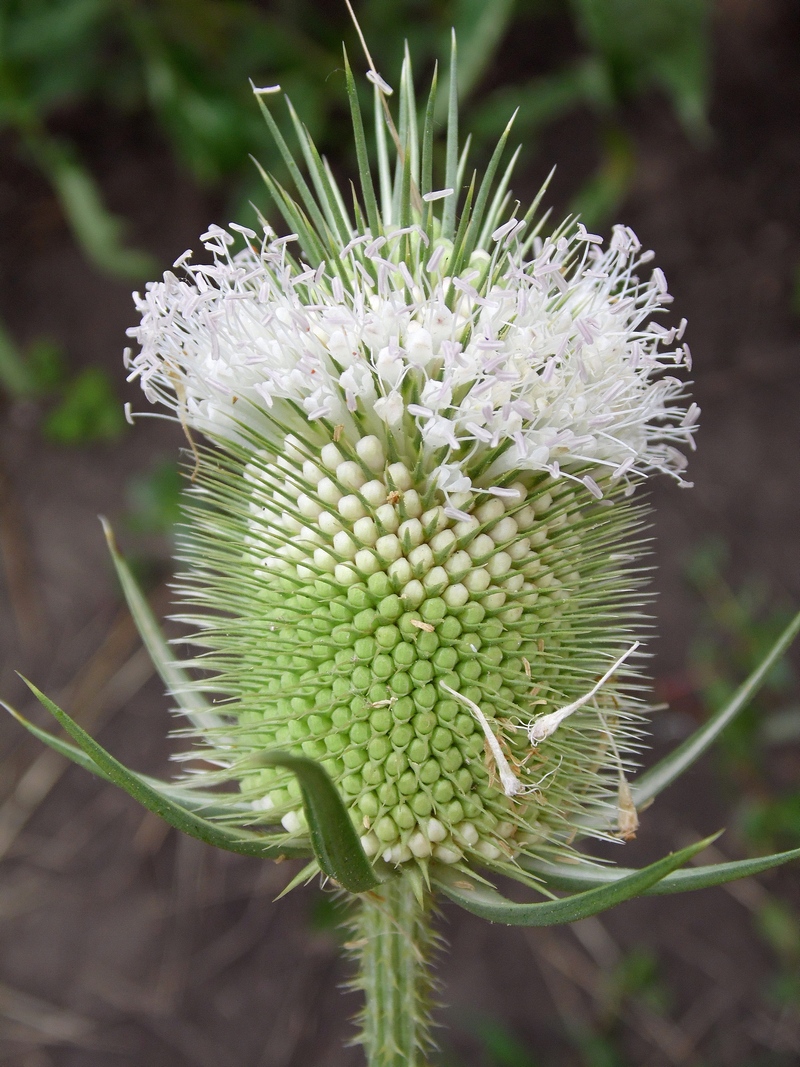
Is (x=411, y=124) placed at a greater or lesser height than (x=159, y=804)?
greater

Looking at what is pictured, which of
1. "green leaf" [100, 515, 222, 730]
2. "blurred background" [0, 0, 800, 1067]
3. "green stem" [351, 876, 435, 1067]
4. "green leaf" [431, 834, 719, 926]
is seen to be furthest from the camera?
"blurred background" [0, 0, 800, 1067]

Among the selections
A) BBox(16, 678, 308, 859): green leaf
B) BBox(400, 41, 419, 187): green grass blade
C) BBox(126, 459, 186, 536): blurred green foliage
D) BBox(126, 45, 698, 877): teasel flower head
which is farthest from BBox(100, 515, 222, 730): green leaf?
BBox(126, 459, 186, 536): blurred green foliage

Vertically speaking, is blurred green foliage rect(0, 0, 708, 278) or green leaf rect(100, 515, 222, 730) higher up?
blurred green foliage rect(0, 0, 708, 278)

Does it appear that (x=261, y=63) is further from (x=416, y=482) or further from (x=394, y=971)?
(x=394, y=971)

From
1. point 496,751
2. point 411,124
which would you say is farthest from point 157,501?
point 496,751

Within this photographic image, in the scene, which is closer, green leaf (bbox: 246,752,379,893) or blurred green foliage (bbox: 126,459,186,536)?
green leaf (bbox: 246,752,379,893)

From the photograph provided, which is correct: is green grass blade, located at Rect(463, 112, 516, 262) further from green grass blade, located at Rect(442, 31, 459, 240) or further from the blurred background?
the blurred background

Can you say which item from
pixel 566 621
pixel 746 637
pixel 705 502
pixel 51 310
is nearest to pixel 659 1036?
pixel 746 637
